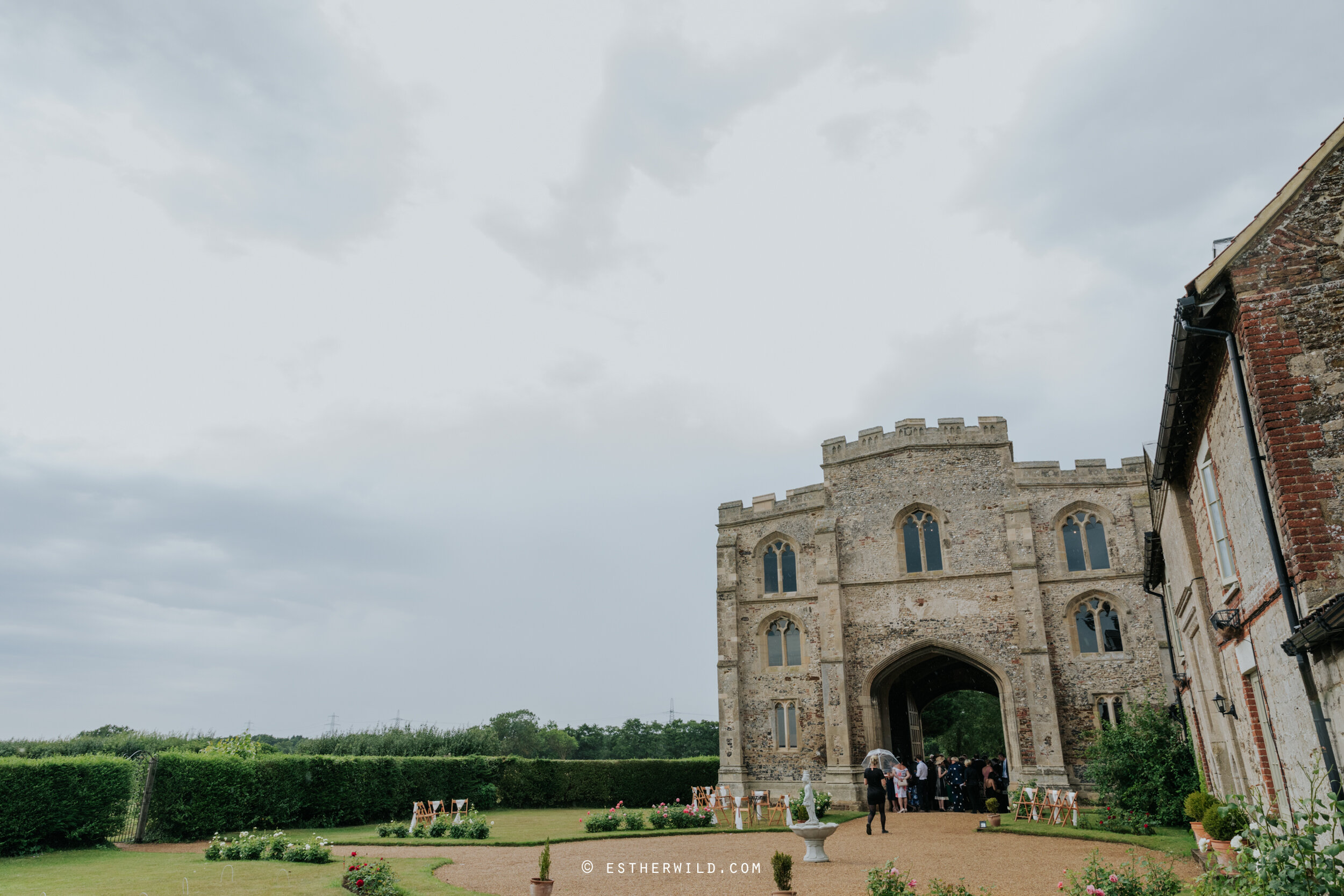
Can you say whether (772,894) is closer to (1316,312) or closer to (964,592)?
(1316,312)

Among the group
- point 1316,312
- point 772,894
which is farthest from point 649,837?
point 1316,312

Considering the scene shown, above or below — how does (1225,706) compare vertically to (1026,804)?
above

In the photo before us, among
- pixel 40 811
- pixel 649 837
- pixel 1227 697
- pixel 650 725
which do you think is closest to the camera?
pixel 1227 697

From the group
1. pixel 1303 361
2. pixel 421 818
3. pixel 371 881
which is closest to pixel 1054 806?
pixel 1303 361

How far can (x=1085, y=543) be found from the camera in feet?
83.1

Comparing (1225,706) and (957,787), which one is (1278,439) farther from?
(957,787)

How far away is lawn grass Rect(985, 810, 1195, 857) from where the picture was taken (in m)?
14.7

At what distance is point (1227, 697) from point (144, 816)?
23300mm

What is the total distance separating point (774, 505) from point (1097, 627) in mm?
11229

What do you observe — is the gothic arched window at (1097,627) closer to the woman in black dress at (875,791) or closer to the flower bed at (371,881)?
the woman in black dress at (875,791)

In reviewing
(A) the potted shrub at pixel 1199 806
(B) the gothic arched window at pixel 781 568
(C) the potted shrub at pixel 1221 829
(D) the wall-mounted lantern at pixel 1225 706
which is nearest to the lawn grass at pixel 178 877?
(C) the potted shrub at pixel 1221 829

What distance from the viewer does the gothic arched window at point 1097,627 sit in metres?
24.3

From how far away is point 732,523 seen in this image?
30484 millimetres

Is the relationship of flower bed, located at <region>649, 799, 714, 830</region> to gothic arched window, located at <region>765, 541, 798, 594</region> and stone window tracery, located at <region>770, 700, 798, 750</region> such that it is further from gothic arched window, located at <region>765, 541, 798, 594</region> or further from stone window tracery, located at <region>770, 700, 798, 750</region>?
gothic arched window, located at <region>765, 541, 798, 594</region>
